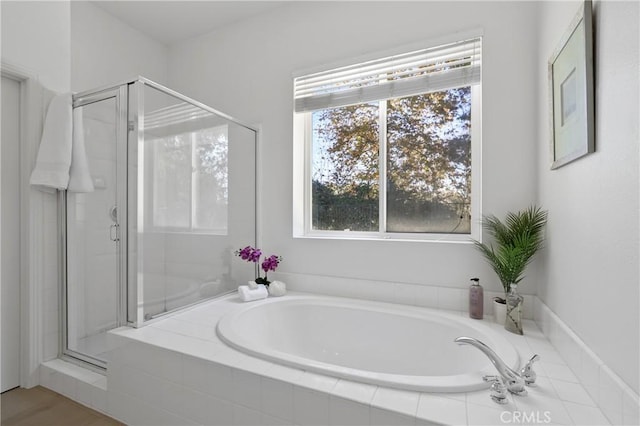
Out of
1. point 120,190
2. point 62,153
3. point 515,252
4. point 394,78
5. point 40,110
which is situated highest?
point 394,78

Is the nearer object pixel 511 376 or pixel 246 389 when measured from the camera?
pixel 511 376

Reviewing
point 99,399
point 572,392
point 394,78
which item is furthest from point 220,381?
point 394,78

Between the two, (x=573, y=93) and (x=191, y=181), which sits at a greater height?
(x=573, y=93)

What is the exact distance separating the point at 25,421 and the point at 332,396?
1571 millimetres

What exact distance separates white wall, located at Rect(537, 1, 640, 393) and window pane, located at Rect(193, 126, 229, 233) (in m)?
1.96

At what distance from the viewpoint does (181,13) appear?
2445mm

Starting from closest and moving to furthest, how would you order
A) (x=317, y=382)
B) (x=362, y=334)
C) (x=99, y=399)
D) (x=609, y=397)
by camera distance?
(x=609, y=397), (x=317, y=382), (x=99, y=399), (x=362, y=334)

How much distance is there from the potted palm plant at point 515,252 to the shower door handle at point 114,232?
2.03 m

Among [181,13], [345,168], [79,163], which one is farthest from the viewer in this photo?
[181,13]

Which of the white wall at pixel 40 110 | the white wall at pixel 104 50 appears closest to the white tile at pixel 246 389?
the white wall at pixel 40 110

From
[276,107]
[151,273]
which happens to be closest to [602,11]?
[276,107]

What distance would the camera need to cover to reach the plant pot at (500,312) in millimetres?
1637

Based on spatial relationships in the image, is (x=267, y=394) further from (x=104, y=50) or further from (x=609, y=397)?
(x=104, y=50)

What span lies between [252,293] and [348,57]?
5.81 ft
